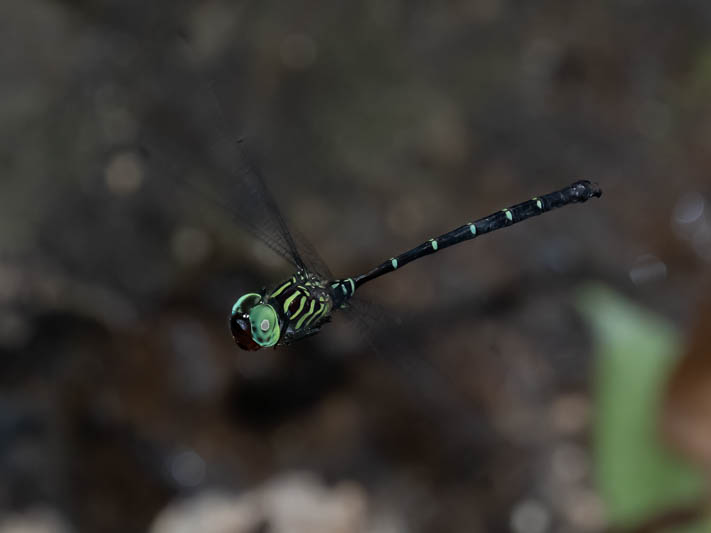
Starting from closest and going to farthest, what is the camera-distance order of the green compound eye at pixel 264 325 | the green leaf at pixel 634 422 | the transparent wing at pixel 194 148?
the green compound eye at pixel 264 325
the transparent wing at pixel 194 148
the green leaf at pixel 634 422

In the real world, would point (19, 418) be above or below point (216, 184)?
below

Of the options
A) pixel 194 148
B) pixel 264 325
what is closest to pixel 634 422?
pixel 264 325

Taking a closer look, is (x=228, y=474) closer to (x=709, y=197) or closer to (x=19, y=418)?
(x=19, y=418)

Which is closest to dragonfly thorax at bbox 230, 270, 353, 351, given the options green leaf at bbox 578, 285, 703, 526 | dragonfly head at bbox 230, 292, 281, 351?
dragonfly head at bbox 230, 292, 281, 351

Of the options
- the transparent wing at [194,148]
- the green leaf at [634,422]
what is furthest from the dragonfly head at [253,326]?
the green leaf at [634,422]

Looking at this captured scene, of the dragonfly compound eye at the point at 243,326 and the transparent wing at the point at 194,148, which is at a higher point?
the transparent wing at the point at 194,148

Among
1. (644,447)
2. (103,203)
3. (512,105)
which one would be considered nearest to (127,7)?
(103,203)

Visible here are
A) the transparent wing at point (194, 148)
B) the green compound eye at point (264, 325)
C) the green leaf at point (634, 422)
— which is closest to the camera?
the green compound eye at point (264, 325)

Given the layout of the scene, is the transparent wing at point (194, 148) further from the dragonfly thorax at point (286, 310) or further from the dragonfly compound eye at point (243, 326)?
the dragonfly compound eye at point (243, 326)
